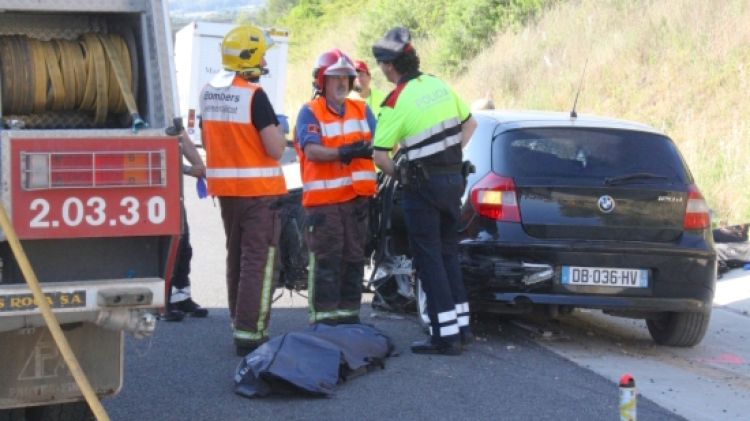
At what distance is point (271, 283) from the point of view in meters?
7.76

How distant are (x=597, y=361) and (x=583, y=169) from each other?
51.4 inches

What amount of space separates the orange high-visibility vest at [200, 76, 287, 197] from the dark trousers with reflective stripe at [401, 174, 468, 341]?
0.93m

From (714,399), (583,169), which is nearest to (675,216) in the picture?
(583,169)

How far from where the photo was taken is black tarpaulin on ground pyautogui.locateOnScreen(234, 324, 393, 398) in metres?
6.57

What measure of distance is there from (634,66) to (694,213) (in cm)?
1088

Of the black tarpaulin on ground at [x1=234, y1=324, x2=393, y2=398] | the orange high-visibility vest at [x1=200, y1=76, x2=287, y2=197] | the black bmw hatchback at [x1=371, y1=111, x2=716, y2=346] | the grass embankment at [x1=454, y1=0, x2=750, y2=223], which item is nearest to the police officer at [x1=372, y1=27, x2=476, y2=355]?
the black bmw hatchback at [x1=371, y1=111, x2=716, y2=346]

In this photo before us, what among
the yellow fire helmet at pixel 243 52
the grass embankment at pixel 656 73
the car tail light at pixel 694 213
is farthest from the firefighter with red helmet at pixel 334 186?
the grass embankment at pixel 656 73

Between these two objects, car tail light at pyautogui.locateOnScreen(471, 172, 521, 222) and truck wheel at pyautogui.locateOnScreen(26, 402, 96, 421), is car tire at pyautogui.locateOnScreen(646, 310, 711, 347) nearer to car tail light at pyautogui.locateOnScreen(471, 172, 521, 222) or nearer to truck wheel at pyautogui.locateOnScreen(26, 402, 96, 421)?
car tail light at pyautogui.locateOnScreen(471, 172, 521, 222)

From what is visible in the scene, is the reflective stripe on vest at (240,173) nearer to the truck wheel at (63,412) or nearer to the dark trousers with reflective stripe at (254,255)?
the dark trousers with reflective stripe at (254,255)

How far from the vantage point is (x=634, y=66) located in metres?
18.7

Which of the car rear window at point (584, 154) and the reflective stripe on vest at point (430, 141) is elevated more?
the reflective stripe on vest at point (430, 141)

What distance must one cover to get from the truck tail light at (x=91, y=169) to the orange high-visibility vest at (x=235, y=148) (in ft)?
8.47

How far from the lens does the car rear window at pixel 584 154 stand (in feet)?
26.7

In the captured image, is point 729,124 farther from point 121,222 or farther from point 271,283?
point 121,222
